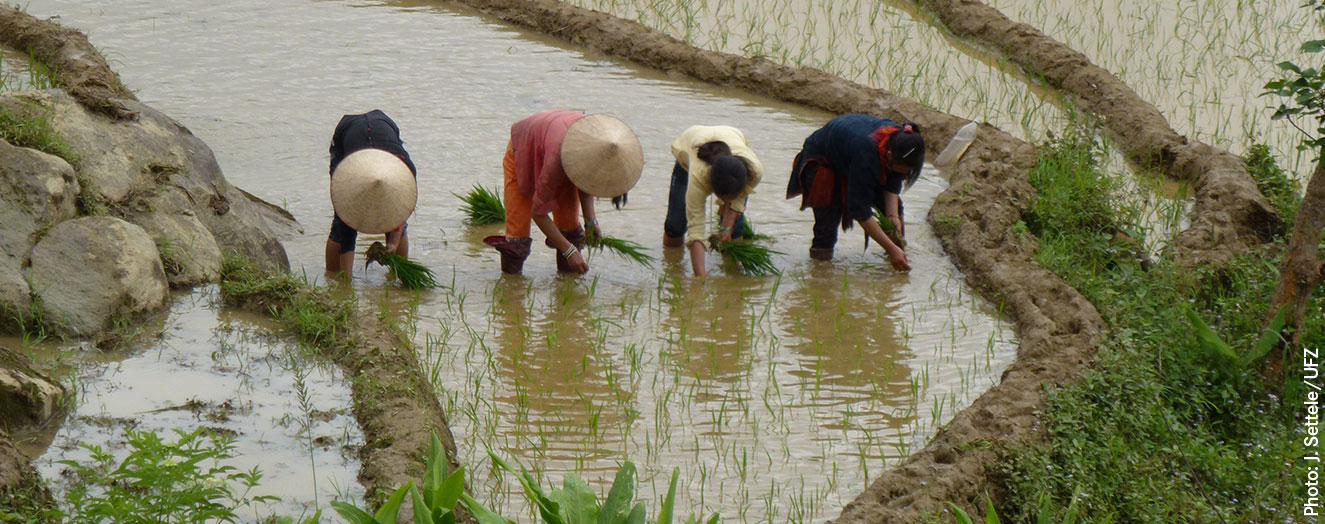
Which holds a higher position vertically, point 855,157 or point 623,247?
point 855,157

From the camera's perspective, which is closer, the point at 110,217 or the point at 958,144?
the point at 110,217

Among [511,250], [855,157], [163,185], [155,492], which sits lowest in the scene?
[155,492]

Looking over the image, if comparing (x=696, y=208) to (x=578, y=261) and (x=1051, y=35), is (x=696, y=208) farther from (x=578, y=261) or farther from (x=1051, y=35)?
(x=1051, y=35)

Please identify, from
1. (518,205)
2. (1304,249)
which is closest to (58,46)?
(518,205)

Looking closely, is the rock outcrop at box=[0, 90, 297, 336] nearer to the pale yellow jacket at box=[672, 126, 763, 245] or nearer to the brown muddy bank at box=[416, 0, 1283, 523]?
the pale yellow jacket at box=[672, 126, 763, 245]

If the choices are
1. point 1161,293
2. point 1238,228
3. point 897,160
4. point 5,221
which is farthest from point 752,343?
point 5,221

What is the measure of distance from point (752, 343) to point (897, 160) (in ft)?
3.27

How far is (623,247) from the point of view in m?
5.55

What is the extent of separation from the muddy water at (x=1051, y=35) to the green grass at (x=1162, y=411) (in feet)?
5.79

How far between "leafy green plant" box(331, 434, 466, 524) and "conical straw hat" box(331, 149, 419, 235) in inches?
76.1

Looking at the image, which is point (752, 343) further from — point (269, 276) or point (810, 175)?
point (269, 276)

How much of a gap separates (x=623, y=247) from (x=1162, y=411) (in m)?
2.38

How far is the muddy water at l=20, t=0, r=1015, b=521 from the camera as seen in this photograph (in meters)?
4.03

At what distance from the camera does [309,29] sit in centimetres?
909
